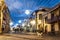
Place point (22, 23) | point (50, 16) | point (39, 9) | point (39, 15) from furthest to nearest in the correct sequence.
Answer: point (22, 23) < point (39, 15) < point (39, 9) < point (50, 16)

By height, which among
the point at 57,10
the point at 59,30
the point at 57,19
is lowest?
the point at 59,30

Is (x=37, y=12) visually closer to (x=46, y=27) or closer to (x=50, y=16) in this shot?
(x=46, y=27)

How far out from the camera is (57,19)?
23.9 metres

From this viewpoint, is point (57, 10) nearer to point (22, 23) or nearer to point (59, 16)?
point (59, 16)

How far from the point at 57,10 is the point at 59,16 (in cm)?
142

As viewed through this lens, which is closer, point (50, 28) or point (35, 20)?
point (50, 28)

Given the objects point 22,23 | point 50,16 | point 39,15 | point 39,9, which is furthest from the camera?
point 22,23

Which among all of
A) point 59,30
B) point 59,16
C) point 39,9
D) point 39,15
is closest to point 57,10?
point 59,16

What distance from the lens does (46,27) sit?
107ft

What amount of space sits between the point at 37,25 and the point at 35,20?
6.06 feet

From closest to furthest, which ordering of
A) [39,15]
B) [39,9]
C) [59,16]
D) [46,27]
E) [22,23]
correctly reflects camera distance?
1. [59,16]
2. [46,27]
3. [39,9]
4. [39,15]
5. [22,23]

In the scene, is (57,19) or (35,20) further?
(35,20)

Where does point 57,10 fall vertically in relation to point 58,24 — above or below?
above

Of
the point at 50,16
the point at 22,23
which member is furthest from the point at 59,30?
the point at 22,23
